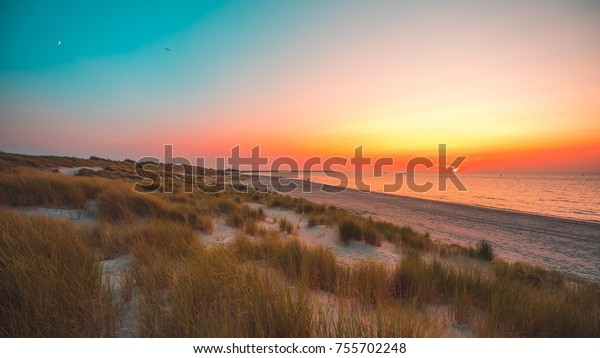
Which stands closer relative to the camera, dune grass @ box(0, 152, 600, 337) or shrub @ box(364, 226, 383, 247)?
dune grass @ box(0, 152, 600, 337)

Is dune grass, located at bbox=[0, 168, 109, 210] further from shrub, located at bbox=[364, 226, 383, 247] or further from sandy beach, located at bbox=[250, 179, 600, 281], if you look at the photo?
sandy beach, located at bbox=[250, 179, 600, 281]

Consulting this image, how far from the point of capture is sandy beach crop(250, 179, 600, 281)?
8461 millimetres

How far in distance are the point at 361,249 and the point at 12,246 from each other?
20.5ft

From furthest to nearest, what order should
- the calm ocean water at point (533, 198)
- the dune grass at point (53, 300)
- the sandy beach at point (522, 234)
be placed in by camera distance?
the calm ocean water at point (533, 198) → the sandy beach at point (522, 234) → the dune grass at point (53, 300)

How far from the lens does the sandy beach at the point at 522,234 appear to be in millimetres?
8461

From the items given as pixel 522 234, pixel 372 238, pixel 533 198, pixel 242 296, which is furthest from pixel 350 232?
pixel 533 198

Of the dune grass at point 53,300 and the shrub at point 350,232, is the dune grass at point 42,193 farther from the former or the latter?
the shrub at point 350,232

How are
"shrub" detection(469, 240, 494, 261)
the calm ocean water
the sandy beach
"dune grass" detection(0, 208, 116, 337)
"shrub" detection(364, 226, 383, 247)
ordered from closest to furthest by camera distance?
"dune grass" detection(0, 208, 116, 337) → "shrub" detection(364, 226, 383, 247) → "shrub" detection(469, 240, 494, 261) → the sandy beach → the calm ocean water

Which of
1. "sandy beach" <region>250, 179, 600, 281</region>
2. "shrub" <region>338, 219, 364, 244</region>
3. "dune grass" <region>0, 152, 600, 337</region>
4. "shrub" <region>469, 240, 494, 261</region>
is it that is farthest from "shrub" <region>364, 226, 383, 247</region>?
"sandy beach" <region>250, 179, 600, 281</region>

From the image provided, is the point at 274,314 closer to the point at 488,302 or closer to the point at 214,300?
the point at 214,300

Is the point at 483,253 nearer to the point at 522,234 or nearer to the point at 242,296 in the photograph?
the point at 522,234

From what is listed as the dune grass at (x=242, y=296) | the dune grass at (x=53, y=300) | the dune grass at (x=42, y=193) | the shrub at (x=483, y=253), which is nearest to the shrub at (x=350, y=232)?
the shrub at (x=483, y=253)

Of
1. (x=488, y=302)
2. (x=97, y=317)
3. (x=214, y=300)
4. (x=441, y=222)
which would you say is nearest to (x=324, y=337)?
(x=214, y=300)
